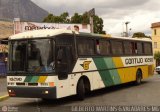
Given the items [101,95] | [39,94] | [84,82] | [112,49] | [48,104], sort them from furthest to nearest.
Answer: [112,49]
[101,95]
[84,82]
[48,104]
[39,94]

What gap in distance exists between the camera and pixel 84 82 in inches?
723

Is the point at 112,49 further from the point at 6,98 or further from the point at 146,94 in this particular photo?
the point at 6,98

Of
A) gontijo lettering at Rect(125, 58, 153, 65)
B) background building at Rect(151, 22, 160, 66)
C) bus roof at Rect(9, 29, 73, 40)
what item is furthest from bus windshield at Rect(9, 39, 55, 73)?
background building at Rect(151, 22, 160, 66)

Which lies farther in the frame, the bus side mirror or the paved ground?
the bus side mirror

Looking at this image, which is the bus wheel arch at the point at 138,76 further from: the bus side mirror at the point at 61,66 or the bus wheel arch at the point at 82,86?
the bus side mirror at the point at 61,66

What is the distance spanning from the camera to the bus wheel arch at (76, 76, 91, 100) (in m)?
17.5

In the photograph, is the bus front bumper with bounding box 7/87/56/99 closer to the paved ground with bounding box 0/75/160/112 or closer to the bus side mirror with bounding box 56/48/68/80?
the paved ground with bounding box 0/75/160/112

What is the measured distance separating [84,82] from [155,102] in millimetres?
3411

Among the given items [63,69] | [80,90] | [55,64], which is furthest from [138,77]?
[55,64]

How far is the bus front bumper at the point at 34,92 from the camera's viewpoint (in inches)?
619

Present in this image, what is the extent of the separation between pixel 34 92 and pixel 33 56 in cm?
136

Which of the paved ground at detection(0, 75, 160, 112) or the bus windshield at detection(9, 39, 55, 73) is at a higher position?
the bus windshield at detection(9, 39, 55, 73)

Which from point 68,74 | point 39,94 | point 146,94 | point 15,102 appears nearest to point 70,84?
point 68,74

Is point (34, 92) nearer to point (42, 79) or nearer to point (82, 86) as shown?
point (42, 79)
